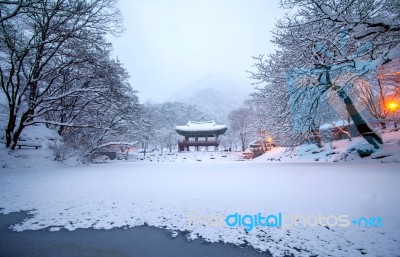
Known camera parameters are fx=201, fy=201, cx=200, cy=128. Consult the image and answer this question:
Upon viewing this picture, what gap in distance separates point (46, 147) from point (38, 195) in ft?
26.1

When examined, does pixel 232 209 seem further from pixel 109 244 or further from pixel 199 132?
pixel 199 132

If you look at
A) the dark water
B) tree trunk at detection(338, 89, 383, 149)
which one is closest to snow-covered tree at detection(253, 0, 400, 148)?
tree trunk at detection(338, 89, 383, 149)

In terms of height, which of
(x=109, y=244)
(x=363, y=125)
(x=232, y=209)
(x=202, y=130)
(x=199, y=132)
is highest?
(x=202, y=130)

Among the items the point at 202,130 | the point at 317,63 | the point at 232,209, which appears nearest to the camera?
the point at 232,209

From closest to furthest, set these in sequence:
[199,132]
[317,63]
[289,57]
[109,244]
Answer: [109,244] → [317,63] → [289,57] → [199,132]

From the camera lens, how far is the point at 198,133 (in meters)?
36.0

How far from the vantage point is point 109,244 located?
2.45 m

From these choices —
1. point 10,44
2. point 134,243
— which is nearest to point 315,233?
point 134,243

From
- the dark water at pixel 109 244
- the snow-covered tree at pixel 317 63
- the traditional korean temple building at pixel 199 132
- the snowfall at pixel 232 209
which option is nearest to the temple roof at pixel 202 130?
the traditional korean temple building at pixel 199 132

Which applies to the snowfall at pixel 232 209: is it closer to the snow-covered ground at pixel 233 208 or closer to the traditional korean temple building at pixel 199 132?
the snow-covered ground at pixel 233 208

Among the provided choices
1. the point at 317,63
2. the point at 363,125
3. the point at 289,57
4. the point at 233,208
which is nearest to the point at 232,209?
the point at 233,208

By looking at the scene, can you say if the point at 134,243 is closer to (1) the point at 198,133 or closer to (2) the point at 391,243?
(2) the point at 391,243

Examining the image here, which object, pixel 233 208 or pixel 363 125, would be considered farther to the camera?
pixel 363 125

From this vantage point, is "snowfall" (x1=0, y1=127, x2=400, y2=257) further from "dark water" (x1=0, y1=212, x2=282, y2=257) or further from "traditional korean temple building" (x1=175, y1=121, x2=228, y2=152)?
"traditional korean temple building" (x1=175, y1=121, x2=228, y2=152)
